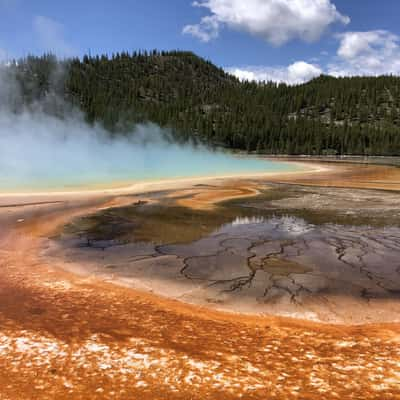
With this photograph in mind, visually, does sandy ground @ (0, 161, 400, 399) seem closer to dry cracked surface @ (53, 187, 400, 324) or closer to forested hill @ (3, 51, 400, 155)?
dry cracked surface @ (53, 187, 400, 324)

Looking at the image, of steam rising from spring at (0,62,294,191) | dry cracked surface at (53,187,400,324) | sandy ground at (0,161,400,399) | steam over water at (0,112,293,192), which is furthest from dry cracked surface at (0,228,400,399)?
steam rising from spring at (0,62,294,191)

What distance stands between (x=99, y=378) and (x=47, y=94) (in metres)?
127

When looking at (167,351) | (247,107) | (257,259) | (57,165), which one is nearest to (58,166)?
(57,165)

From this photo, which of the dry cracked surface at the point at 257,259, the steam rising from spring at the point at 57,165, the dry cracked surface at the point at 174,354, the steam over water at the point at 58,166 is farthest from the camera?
the steam rising from spring at the point at 57,165

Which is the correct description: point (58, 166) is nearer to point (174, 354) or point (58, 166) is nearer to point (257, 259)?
point (257, 259)

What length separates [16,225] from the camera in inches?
472

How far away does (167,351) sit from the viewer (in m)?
4.35

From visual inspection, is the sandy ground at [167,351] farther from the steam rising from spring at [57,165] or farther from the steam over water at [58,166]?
Answer: the steam rising from spring at [57,165]

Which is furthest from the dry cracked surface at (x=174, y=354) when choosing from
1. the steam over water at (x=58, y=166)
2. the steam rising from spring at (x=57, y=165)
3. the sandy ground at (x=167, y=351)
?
the steam rising from spring at (x=57, y=165)

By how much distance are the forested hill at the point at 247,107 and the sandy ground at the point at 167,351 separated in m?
70.3

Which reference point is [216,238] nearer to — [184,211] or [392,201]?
[184,211]

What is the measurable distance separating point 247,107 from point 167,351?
153m

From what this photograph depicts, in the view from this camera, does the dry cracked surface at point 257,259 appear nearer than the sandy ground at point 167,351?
No

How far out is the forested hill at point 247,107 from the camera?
107 meters
